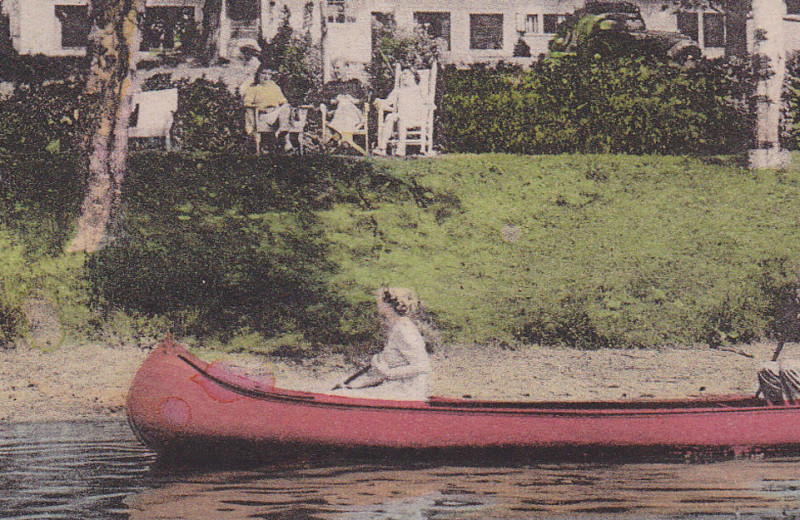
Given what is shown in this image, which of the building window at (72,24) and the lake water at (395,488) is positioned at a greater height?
the building window at (72,24)

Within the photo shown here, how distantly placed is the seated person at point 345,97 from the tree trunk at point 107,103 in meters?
2.77

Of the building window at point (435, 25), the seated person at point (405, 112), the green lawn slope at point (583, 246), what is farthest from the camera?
the building window at point (435, 25)

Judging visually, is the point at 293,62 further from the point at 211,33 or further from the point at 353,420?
the point at 353,420

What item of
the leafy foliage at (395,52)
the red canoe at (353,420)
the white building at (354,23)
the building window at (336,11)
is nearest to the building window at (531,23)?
the white building at (354,23)

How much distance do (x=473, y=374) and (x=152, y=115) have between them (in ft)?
19.2

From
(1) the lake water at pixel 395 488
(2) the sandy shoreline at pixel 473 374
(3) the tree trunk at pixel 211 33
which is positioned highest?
(3) the tree trunk at pixel 211 33

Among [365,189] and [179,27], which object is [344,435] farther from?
[179,27]

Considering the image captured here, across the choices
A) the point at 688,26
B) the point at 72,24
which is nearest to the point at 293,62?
the point at 72,24

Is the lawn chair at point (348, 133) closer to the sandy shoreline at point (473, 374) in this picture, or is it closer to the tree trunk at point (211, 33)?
the tree trunk at point (211, 33)

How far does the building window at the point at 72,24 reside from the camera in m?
17.1

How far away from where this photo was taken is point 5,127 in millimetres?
16234

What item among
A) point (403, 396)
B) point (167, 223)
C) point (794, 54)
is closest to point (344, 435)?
point (403, 396)

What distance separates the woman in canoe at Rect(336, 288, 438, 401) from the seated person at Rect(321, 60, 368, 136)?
7.85 meters

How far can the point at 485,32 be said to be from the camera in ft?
A: 61.3
